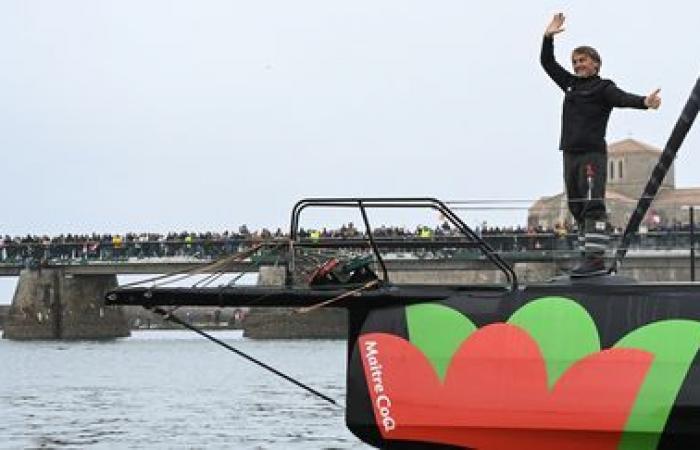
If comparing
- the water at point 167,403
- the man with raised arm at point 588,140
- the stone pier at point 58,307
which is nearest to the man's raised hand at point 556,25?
the man with raised arm at point 588,140

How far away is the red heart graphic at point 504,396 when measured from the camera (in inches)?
405

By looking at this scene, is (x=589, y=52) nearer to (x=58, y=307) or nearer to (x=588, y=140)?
(x=588, y=140)

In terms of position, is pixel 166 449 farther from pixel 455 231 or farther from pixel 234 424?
pixel 455 231

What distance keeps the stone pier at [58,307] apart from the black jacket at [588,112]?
231 ft

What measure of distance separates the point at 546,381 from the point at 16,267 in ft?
244

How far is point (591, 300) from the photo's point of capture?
34.5 feet

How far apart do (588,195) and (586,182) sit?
0.10 metres

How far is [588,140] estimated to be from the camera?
1106 centimetres

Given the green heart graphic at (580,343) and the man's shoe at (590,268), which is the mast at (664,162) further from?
the green heart graphic at (580,343)

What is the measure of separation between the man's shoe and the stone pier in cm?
7052

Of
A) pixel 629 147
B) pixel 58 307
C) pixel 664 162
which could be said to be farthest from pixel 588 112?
pixel 629 147

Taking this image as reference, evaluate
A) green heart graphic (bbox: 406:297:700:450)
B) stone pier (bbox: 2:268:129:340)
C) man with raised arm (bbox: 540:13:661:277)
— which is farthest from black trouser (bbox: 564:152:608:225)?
stone pier (bbox: 2:268:129:340)

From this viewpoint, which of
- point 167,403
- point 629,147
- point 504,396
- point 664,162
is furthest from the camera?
point 629,147

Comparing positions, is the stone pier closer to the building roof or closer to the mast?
the building roof
